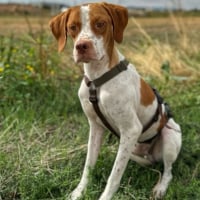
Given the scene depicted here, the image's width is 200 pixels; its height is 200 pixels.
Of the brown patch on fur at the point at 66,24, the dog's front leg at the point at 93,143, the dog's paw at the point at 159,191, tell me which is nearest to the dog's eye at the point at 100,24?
the brown patch on fur at the point at 66,24

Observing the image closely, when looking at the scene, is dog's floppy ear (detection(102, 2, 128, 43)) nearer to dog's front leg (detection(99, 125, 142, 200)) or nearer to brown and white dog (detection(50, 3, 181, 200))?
brown and white dog (detection(50, 3, 181, 200))

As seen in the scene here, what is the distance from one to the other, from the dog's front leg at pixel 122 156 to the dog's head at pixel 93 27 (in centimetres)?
60

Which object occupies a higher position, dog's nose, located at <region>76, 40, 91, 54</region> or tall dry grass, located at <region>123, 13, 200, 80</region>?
dog's nose, located at <region>76, 40, 91, 54</region>

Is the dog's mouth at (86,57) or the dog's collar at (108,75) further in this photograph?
the dog's collar at (108,75)

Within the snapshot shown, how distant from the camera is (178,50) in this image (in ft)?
29.8

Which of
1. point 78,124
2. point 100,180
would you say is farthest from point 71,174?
point 78,124

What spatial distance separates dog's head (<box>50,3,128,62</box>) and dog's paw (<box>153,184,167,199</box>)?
1175 mm

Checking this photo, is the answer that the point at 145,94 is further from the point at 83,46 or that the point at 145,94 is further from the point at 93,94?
the point at 83,46

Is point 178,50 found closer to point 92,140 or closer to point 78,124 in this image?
point 78,124

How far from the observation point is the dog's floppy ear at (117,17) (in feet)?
11.8

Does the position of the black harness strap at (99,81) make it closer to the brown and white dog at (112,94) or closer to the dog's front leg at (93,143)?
the brown and white dog at (112,94)

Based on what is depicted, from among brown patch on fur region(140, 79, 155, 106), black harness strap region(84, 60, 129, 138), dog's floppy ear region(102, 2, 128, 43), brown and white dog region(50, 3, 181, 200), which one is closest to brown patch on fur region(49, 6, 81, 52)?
brown and white dog region(50, 3, 181, 200)

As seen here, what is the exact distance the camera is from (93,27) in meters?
3.46

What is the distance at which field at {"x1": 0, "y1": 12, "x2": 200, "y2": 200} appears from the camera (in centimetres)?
405
